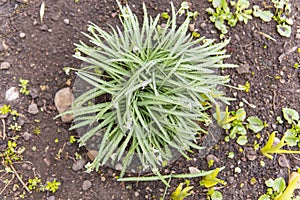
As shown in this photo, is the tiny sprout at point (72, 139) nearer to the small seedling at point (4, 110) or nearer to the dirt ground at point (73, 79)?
the dirt ground at point (73, 79)

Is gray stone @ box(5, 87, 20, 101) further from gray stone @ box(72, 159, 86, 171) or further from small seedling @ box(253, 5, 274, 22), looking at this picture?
small seedling @ box(253, 5, 274, 22)

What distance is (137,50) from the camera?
187 cm

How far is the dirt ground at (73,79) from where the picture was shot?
1.98 m

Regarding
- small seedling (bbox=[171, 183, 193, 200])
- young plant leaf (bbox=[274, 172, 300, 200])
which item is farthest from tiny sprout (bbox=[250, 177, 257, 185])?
small seedling (bbox=[171, 183, 193, 200])

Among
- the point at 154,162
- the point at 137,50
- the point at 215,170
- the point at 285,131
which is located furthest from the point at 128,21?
the point at 285,131

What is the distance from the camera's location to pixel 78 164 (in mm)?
1990

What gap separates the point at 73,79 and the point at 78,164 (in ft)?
1.31

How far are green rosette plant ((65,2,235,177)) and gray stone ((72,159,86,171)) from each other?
9cm

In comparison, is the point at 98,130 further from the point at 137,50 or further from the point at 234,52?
the point at 234,52

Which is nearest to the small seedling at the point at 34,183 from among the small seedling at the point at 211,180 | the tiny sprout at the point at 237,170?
the small seedling at the point at 211,180

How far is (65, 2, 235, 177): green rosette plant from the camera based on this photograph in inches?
69.8

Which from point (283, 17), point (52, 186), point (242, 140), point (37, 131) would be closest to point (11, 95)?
point (37, 131)

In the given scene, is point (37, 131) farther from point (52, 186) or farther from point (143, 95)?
point (143, 95)

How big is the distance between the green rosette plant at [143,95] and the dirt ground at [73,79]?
0.46 feet
